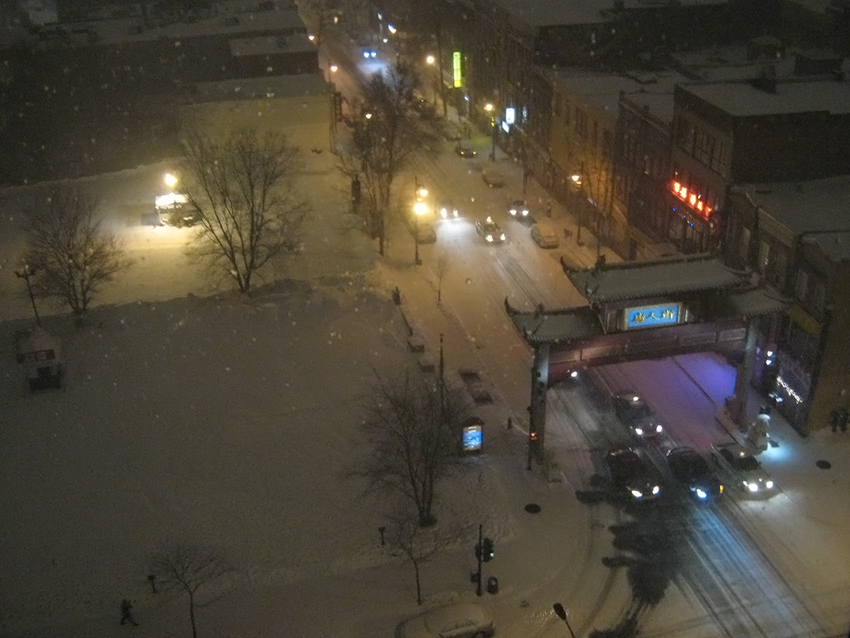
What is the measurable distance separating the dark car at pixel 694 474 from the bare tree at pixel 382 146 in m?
21.5

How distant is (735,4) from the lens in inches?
2339

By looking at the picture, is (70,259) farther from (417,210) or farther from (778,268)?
(778,268)

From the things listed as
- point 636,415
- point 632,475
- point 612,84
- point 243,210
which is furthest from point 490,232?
point 632,475

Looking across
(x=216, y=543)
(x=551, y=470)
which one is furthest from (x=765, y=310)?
(x=216, y=543)

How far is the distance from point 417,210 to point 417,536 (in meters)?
26.8

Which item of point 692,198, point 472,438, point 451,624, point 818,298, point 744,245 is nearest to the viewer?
point 451,624

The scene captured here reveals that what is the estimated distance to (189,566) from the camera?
25094 millimetres

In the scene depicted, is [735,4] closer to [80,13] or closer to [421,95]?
[421,95]

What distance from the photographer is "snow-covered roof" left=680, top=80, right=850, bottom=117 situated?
36.3 m

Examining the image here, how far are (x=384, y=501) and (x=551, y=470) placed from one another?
5.88 meters

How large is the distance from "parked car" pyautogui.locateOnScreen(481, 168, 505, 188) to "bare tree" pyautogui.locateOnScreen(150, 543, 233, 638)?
36035 millimetres

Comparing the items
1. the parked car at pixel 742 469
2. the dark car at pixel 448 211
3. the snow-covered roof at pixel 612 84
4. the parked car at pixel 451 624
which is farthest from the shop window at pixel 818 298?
the dark car at pixel 448 211

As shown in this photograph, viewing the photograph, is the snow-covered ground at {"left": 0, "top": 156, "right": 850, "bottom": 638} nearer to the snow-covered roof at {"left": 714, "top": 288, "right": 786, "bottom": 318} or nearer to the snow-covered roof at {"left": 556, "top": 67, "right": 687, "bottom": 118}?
the snow-covered roof at {"left": 714, "top": 288, "right": 786, "bottom": 318}

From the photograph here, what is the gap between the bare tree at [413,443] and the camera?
2708cm
